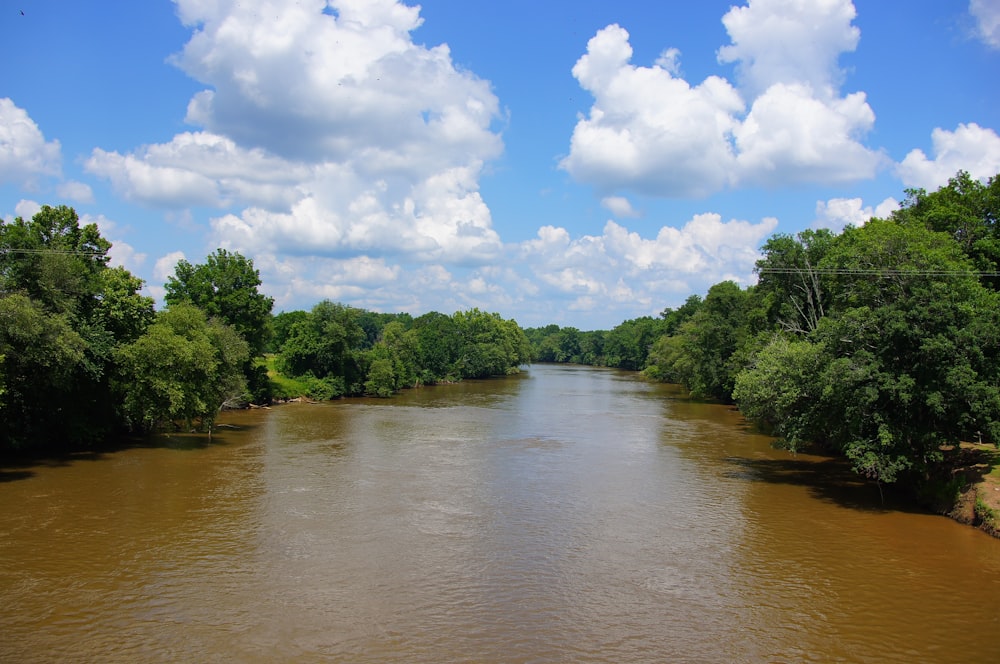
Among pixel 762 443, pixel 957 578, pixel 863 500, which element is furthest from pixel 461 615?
pixel 762 443

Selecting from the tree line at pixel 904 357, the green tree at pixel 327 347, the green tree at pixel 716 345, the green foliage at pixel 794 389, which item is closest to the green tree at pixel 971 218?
the tree line at pixel 904 357

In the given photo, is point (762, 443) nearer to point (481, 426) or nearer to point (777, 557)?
point (481, 426)

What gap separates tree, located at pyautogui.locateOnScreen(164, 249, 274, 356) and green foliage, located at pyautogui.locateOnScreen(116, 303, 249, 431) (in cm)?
1685

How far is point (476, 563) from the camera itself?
59.9 ft

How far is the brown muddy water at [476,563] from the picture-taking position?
44.9ft

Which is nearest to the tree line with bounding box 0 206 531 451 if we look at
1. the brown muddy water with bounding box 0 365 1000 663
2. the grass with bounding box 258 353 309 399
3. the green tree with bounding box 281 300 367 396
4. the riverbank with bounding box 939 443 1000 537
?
the brown muddy water with bounding box 0 365 1000 663

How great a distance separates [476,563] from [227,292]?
145 feet

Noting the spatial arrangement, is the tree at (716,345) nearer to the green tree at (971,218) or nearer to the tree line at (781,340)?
the tree line at (781,340)

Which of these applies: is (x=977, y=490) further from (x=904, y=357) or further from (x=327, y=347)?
(x=327, y=347)

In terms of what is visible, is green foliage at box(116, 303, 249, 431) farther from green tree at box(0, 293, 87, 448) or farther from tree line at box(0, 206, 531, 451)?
green tree at box(0, 293, 87, 448)

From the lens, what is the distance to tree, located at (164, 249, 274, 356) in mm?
54094

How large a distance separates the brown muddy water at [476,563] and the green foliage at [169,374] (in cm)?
262

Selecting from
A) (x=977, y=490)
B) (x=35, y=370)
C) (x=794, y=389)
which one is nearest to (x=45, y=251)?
(x=35, y=370)

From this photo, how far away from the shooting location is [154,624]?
46.2 ft
